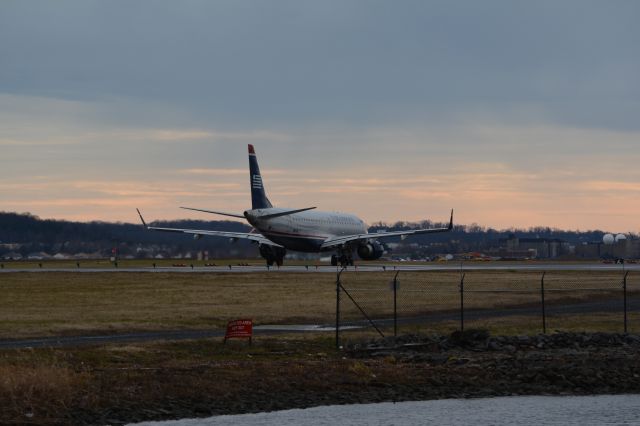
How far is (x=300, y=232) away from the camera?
356ft

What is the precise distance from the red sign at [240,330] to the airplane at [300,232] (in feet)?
197

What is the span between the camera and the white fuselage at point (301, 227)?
105125mm

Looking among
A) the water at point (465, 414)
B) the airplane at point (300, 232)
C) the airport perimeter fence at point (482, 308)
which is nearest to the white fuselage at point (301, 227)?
the airplane at point (300, 232)

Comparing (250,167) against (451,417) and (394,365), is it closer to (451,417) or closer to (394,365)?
(394,365)

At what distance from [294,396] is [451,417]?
15.7 ft

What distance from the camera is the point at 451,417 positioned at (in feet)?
91.2

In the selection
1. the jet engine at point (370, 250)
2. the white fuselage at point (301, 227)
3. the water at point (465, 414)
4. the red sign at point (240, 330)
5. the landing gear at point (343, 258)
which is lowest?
the water at point (465, 414)

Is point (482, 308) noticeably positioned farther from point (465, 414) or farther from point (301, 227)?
point (301, 227)

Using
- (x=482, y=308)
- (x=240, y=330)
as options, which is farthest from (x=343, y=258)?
(x=240, y=330)

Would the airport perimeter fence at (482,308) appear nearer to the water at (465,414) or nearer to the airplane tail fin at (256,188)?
the water at (465,414)

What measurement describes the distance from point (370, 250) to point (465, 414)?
8316 centimetres

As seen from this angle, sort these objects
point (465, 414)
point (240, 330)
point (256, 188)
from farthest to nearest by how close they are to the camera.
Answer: point (256, 188) < point (240, 330) < point (465, 414)

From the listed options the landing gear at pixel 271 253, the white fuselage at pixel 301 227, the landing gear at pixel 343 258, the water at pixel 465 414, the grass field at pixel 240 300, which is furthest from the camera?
the landing gear at pixel 343 258

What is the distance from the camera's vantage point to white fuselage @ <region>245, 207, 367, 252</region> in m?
105
